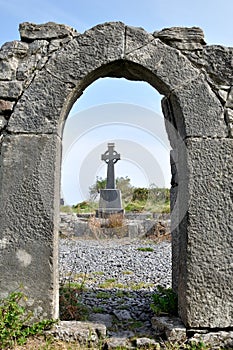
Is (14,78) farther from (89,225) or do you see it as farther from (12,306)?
(89,225)

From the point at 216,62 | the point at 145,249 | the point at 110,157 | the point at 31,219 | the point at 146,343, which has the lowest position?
the point at 146,343

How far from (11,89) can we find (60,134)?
23.8 inches

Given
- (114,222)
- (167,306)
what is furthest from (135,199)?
(167,306)

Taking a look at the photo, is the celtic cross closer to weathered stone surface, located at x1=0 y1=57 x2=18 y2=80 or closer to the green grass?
the green grass

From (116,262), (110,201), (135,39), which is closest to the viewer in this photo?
(135,39)

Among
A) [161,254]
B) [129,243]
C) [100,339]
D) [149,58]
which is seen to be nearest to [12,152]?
[149,58]

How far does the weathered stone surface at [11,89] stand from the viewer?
3062 mm

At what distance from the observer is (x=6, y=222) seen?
9.50 feet

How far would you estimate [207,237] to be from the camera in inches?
114

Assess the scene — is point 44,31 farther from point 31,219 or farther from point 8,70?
point 31,219

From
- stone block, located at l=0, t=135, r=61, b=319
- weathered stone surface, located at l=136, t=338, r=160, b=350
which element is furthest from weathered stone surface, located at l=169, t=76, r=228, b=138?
weathered stone surface, located at l=136, t=338, r=160, b=350

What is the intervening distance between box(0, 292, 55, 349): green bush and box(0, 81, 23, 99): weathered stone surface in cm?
175

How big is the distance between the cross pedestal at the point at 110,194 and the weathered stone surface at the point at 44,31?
9.01 meters

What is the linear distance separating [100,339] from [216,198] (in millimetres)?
1570
